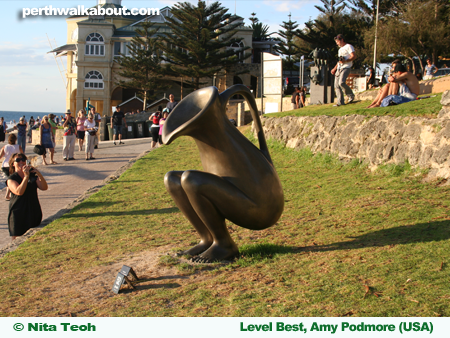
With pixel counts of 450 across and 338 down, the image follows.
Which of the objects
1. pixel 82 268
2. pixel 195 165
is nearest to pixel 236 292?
pixel 82 268

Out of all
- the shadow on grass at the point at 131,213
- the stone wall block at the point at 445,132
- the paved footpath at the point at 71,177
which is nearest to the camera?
the stone wall block at the point at 445,132

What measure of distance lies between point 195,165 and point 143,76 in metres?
31.2

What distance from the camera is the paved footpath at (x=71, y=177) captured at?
303 inches

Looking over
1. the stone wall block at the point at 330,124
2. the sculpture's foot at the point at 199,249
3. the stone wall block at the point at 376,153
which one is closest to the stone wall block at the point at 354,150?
the stone wall block at the point at 376,153

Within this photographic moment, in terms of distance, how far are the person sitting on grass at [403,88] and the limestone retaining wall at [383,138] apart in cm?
84

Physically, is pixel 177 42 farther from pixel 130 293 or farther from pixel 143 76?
pixel 130 293

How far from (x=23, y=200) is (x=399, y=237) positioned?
4.82m

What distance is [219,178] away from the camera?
12.1 ft

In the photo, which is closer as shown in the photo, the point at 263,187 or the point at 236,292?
the point at 236,292

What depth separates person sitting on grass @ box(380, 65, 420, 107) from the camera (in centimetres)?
869

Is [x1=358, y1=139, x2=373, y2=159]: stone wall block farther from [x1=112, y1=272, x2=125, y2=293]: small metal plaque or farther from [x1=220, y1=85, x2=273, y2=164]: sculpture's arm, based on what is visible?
[x1=112, y1=272, x2=125, y2=293]: small metal plaque

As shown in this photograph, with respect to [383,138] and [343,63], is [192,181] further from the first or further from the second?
[343,63]

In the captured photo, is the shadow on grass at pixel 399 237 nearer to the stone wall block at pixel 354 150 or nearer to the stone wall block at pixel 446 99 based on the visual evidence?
the stone wall block at pixel 446 99

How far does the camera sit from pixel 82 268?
4.22 metres
